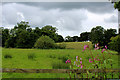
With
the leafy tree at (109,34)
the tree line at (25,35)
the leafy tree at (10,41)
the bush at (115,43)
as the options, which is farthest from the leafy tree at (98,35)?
the leafy tree at (10,41)

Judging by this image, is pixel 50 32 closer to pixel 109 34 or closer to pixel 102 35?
pixel 102 35

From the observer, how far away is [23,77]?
703 centimetres

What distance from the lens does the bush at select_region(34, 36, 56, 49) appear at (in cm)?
1391

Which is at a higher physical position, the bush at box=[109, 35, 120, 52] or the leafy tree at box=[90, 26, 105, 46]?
the leafy tree at box=[90, 26, 105, 46]

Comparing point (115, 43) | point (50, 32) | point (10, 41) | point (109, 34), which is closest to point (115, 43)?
point (115, 43)

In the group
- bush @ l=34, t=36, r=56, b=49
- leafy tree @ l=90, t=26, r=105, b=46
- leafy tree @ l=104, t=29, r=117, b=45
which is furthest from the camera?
leafy tree @ l=104, t=29, r=117, b=45

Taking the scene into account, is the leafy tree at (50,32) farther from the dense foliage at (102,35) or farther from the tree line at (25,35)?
the dense foliage at (102,35)

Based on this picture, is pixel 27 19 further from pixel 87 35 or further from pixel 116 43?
pixel 87 35

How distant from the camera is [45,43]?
1492 cm

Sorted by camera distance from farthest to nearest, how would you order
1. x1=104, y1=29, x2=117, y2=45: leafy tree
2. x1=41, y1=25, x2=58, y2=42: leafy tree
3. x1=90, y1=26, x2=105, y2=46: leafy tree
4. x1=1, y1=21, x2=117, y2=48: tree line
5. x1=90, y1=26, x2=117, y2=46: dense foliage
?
1. x1=104, y1=29, x2=117, y2=45: leafy tree
2. x1=90, y1=26, x2=105, y2=46: leafy tree
3. x1=90, y1=26, x2=117, y2=46: dense foliage
4. x1=1, y1=21, x2=117, y2=48: tree line
5. x1=41, y1=25, x2=58, y2=42: leafy tree

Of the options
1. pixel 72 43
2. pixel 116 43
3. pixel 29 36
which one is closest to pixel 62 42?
pixel 72 43

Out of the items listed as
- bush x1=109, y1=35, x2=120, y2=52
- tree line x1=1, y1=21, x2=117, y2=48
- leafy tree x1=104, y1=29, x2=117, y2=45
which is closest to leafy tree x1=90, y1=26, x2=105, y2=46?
leafy tree x1=104, y1=29, x2=117, y2=45

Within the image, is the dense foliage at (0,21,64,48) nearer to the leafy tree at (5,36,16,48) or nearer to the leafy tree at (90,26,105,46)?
the leafy tree at (5,36,16,48)

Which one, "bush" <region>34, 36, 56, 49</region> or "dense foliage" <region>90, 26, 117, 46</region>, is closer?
"bush" <region>34, 36, 56, 49</region>
